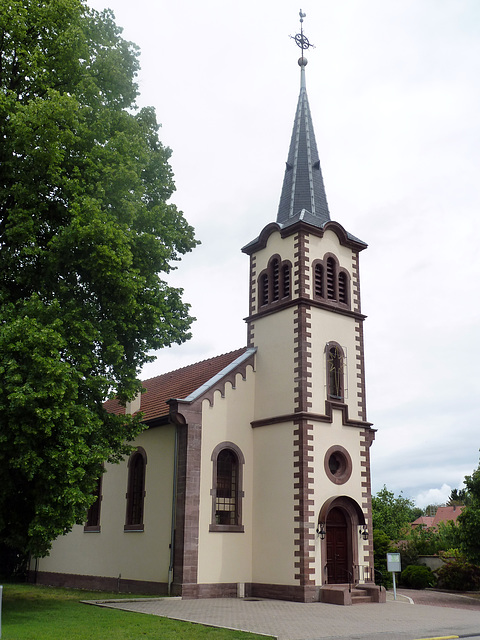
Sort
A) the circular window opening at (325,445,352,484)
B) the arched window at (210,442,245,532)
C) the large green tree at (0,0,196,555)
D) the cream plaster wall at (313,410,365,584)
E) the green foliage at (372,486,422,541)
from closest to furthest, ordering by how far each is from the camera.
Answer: the large green tree at (0,0,196,555) → the cream plaster wall at (313,410,365,584) → the arched window at (210,442,245,532) → the circular window opening at (325,445,352,484) → the green foliage at (372,486,422,541)

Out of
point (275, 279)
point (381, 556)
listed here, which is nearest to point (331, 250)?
point (275, 279)

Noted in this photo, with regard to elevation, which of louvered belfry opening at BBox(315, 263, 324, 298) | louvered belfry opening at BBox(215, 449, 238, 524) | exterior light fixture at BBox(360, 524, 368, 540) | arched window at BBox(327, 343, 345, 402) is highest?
louvered belfry opening at BBox(315, 263, 324, 298)

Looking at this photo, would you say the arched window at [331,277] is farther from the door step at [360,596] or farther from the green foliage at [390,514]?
the green foliage at [390,514]

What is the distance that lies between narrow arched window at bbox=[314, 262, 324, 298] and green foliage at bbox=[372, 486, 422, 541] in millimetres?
16752

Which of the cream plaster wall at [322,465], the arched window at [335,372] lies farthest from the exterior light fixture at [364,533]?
the arched window at [335,372]

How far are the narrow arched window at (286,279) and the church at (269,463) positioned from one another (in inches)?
1.7

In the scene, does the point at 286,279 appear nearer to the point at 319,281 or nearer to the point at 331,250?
the point at 319,281

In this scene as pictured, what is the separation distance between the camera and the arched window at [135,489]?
25688 millimetres

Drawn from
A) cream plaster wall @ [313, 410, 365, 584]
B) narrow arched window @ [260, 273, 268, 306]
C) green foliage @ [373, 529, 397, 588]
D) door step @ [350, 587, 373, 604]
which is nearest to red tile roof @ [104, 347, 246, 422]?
narrow arched window @ [260, 273, 268, 306]

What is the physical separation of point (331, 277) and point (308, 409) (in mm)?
5968

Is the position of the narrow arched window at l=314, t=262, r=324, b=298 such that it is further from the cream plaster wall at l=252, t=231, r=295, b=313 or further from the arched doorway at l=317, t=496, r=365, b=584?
the arched doorway at l=317, t=496, r=365, b=584

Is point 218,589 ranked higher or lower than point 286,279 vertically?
lower

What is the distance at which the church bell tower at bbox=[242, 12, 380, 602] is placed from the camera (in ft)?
75.0

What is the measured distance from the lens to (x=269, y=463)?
24281 millimetres
